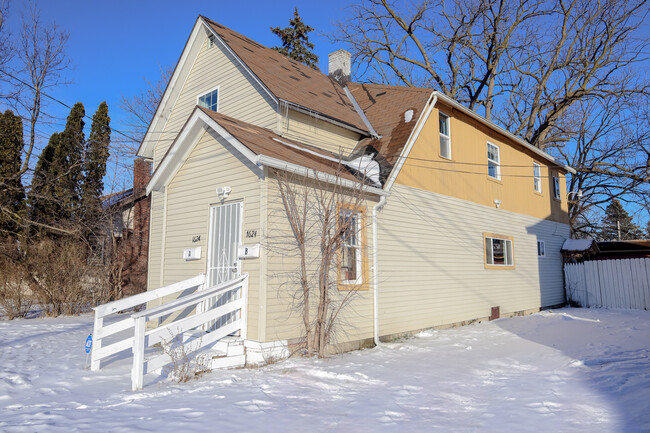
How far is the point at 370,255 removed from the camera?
949cm

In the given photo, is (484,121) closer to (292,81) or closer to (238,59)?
(292,81)

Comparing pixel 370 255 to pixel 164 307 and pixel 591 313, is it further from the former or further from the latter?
pixel 591 313

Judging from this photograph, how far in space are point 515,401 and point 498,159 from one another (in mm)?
10676

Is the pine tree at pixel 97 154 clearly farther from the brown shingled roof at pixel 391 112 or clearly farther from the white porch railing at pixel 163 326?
the white porch railing at pixel 163 326

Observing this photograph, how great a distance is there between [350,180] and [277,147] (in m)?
1.52

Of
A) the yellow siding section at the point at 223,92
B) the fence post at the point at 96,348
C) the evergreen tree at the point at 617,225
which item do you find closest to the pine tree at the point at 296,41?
the yellow siding section at the point at 223,92

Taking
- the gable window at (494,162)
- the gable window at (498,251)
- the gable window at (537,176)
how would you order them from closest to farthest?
the gable window at (498,251) < the gable window at (494,162) < the gable window at (537,176)

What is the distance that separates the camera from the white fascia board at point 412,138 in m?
10.1

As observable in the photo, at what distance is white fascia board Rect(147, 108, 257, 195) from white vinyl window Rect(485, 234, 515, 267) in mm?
8760

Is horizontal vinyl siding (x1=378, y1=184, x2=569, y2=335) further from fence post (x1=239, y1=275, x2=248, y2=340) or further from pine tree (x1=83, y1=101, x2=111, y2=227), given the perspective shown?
pine tree (x1=83, y1=101, x2=111, y2=227)

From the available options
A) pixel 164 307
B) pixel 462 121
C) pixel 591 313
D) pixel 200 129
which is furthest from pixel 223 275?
pixel 591 313

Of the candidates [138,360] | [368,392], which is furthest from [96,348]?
[368,392]

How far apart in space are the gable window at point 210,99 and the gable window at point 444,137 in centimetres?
595

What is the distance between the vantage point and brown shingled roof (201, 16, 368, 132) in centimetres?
1062
